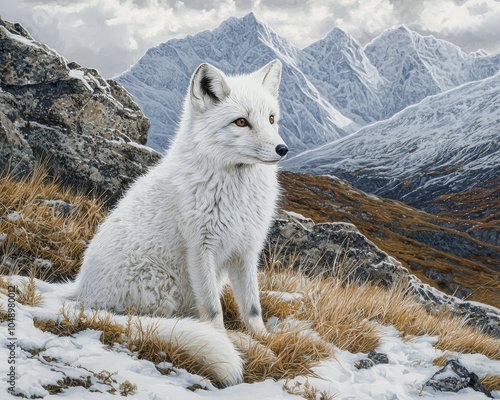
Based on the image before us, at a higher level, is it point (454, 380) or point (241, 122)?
point (241, 122)

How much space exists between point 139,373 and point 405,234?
46.0 m

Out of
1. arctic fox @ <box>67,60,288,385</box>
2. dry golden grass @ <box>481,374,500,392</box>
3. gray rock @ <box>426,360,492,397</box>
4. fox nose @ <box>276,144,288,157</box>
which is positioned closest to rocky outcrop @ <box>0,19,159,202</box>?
arctic fox @ <box>67,60,288,385</box>

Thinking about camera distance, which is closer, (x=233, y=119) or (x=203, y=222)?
(x=233, y=119)

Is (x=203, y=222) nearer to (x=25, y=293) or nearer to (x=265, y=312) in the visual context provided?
(x=265, y=312)

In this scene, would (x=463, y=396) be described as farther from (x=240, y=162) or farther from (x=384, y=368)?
(x=240, y=162)

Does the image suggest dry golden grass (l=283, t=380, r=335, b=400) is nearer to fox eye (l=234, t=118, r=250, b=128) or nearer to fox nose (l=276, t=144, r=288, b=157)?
fox nose (l=276, t=144, r=288, b=157)

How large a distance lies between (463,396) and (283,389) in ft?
6.03

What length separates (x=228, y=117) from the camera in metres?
5.04

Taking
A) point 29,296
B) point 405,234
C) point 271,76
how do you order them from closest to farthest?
point 29,296 < point 271,76 < point 405,234

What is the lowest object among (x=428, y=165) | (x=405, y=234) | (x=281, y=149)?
(x=405, y=234)

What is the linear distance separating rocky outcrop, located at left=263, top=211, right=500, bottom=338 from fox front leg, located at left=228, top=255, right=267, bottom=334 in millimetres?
2988

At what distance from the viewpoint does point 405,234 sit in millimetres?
47406

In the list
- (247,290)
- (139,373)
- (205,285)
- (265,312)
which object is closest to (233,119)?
(205,285)

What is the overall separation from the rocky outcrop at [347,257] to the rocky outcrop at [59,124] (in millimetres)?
2537
